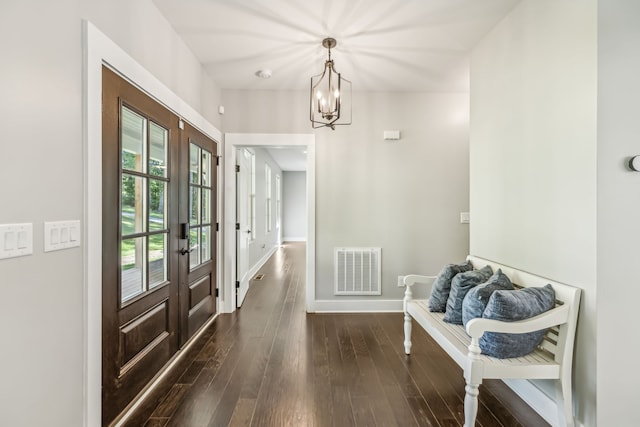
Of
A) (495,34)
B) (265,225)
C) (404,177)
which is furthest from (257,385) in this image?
(265,225)

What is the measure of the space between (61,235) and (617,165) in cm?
263

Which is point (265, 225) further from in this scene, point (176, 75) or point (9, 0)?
point (9, 0)

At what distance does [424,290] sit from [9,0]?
3900 mm

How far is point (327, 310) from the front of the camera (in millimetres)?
3539

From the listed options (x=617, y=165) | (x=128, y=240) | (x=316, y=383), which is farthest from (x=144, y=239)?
(x=617, y=165)

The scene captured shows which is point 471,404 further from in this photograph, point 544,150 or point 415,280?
point 544,150

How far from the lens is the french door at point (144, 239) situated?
1.59 metres

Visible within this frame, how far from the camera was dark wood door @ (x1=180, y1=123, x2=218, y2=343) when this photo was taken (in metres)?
2.50

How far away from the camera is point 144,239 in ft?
6.41

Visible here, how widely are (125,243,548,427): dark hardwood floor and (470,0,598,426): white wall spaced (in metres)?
0.77

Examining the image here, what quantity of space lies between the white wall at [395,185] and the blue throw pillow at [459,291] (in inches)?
56.8

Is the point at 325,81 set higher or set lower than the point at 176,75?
higher

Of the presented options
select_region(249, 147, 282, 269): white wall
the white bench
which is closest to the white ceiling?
the white bench

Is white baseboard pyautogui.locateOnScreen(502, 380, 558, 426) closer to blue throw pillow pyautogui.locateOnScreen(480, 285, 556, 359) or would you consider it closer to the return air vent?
blue throw pillow pyautogui.locateOnScreen(480, 285, 556, 359)
